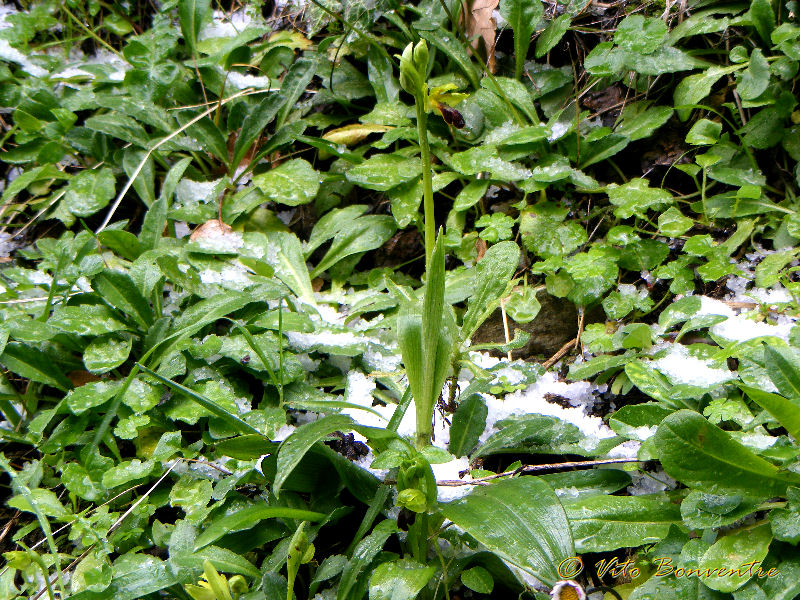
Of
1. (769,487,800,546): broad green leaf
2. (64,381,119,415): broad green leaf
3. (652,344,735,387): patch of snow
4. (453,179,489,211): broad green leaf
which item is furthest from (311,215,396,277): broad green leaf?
(769,487,800,546): broad green leaf

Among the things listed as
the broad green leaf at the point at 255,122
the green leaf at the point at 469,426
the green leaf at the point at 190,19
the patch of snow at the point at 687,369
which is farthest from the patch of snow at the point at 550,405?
the green leaf at the point at 190,19

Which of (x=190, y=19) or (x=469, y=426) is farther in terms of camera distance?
(x=190, y=19)

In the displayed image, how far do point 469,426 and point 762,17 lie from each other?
1.39 m

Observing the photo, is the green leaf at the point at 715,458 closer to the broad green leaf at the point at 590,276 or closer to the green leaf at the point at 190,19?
the broad green leaf at the point at 590,276

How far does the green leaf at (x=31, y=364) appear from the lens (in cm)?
163

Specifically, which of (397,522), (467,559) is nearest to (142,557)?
(397,522)

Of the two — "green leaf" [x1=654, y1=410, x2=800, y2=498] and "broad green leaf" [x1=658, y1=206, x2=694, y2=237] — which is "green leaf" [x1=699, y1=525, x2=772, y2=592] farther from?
"broad green leaf" [x1=658, y1=206, x2=694, y2=237]

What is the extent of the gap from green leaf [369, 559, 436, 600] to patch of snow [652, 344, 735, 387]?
69 centimetres

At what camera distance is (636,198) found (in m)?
1.76

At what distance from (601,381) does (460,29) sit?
133 centimetres

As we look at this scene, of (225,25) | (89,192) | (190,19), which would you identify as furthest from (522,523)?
(225,25)

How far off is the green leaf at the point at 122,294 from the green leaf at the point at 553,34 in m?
1.39

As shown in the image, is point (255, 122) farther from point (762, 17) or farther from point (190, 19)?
point (762, 17)

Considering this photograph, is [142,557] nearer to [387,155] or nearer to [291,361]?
[291,361]
